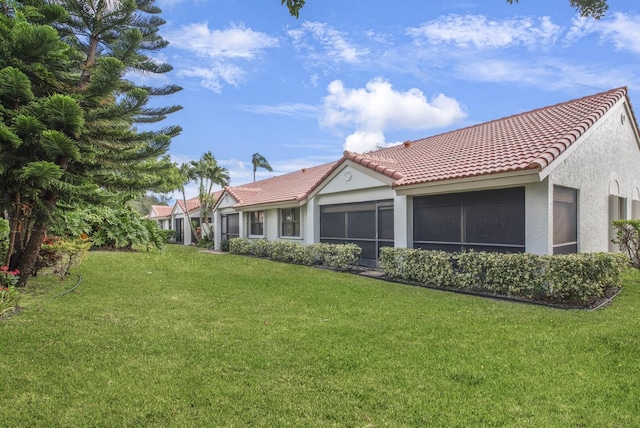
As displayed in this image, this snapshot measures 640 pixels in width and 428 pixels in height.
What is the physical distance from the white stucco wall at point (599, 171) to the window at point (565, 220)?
16 cm

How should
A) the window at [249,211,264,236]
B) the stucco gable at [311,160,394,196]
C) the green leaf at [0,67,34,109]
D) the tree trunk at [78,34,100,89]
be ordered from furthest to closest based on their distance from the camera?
the window at [249,211,264,236] < the stucco gable at [311,160,394,196] < the tree trunk at [78,34,100,89] < the green leaf at [0,67,34,109]

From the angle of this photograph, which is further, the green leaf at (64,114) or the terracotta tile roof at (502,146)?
the terracotta tile roof at (502,146)

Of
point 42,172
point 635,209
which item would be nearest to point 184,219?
point 42,172

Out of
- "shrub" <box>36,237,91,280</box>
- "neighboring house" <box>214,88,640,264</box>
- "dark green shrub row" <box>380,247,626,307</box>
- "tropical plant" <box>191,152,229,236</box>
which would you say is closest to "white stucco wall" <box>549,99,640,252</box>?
"neighboring house" <box>214,88,640,264</box>

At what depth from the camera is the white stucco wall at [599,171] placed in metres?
10.0

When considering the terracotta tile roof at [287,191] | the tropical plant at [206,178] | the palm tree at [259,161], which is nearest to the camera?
the terracotta tile roof at [287,191]

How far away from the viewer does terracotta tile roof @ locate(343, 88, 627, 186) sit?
9344mm

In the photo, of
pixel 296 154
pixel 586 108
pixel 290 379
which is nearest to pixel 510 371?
pixel 290 379

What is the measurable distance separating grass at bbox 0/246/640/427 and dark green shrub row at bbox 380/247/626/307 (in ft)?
1.98

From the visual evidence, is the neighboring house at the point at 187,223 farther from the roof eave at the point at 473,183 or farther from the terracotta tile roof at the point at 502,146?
the roof eave at the point at 473,183

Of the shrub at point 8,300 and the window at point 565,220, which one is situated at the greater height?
the window at point 565,220

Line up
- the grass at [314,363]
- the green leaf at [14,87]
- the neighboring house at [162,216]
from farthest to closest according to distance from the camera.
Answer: the neighboring house at [162,216] → the green leaf at [14,87] → the grass at [314,363]

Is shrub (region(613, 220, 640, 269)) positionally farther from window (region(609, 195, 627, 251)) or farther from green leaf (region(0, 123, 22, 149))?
green leaf (region(0, 123, 22, 149))

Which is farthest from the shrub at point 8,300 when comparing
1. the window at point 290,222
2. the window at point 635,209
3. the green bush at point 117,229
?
the window at point 635,209
